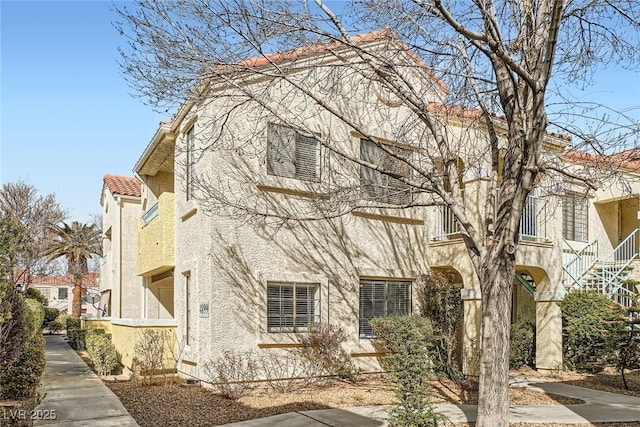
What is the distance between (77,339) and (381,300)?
1545cm

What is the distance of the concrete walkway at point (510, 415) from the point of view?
30.1 feet

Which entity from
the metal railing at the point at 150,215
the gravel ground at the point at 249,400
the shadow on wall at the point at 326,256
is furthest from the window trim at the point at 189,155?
the gravel ground at the point at 249,400

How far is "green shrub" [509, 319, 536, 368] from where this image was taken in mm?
15992

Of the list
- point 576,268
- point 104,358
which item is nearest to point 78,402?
point 104,358

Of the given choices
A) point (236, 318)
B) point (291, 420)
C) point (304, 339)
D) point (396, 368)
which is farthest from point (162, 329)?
point (396, 368)

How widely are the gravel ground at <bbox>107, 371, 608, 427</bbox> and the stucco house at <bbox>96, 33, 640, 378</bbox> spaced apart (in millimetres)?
1056

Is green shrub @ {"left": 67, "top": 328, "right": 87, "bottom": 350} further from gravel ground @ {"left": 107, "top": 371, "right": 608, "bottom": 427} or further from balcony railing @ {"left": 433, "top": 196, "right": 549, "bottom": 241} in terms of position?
balcony railing @ {"left": 433, "top": 196, "right": 549, "bottom": 241}

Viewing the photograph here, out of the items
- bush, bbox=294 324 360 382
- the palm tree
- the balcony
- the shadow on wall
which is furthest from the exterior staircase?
the palm tree

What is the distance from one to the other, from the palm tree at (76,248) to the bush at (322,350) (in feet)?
112

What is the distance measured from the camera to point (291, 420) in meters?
9.31

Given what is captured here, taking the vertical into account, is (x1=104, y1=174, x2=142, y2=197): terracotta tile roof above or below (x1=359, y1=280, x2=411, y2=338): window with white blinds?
above

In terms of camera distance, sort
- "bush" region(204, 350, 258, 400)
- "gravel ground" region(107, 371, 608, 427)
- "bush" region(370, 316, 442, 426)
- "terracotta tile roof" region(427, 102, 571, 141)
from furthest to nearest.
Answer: "bush" region(204, 350, 258, 400)
"terracotta tile roof" region(427, 102, 571, 141)
"gravel ground" region(107, 371, 608, 427)
"bush" region(370, 316, 442, 426)

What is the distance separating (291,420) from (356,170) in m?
7.31

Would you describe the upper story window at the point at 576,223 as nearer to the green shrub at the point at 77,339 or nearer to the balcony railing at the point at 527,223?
the balcony railing at the point at 527,223
